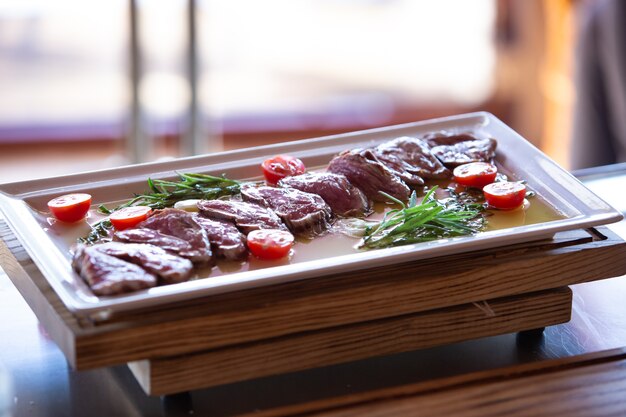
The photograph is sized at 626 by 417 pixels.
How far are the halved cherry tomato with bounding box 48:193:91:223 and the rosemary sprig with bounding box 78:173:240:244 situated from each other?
5 centimetres

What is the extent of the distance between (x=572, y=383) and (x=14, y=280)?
3.44ft

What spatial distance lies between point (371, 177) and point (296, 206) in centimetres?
23

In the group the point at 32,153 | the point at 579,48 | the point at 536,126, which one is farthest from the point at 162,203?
the point at 536,126

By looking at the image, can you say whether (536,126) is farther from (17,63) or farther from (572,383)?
(572,383)

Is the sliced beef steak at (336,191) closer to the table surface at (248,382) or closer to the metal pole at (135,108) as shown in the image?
the table surface at (248,382)

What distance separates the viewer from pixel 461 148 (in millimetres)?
2445

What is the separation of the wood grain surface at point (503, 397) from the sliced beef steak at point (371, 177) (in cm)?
52

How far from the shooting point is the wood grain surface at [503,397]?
1756 millimetres

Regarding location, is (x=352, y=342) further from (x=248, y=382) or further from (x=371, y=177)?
(x=371, y=177)

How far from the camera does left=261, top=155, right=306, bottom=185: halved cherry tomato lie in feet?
7.52

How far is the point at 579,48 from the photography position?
4715mm

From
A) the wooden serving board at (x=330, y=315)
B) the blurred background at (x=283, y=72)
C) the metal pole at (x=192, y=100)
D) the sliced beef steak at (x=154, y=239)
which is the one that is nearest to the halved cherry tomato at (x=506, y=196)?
the wooden serving board at (x=330, y=315)

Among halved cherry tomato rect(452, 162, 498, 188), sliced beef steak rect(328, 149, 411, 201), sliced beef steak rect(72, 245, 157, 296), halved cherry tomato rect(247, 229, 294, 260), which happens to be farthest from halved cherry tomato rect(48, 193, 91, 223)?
halved cherry tomato rect(452, 162, 498, 188)

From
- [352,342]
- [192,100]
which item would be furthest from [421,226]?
[192,100]
